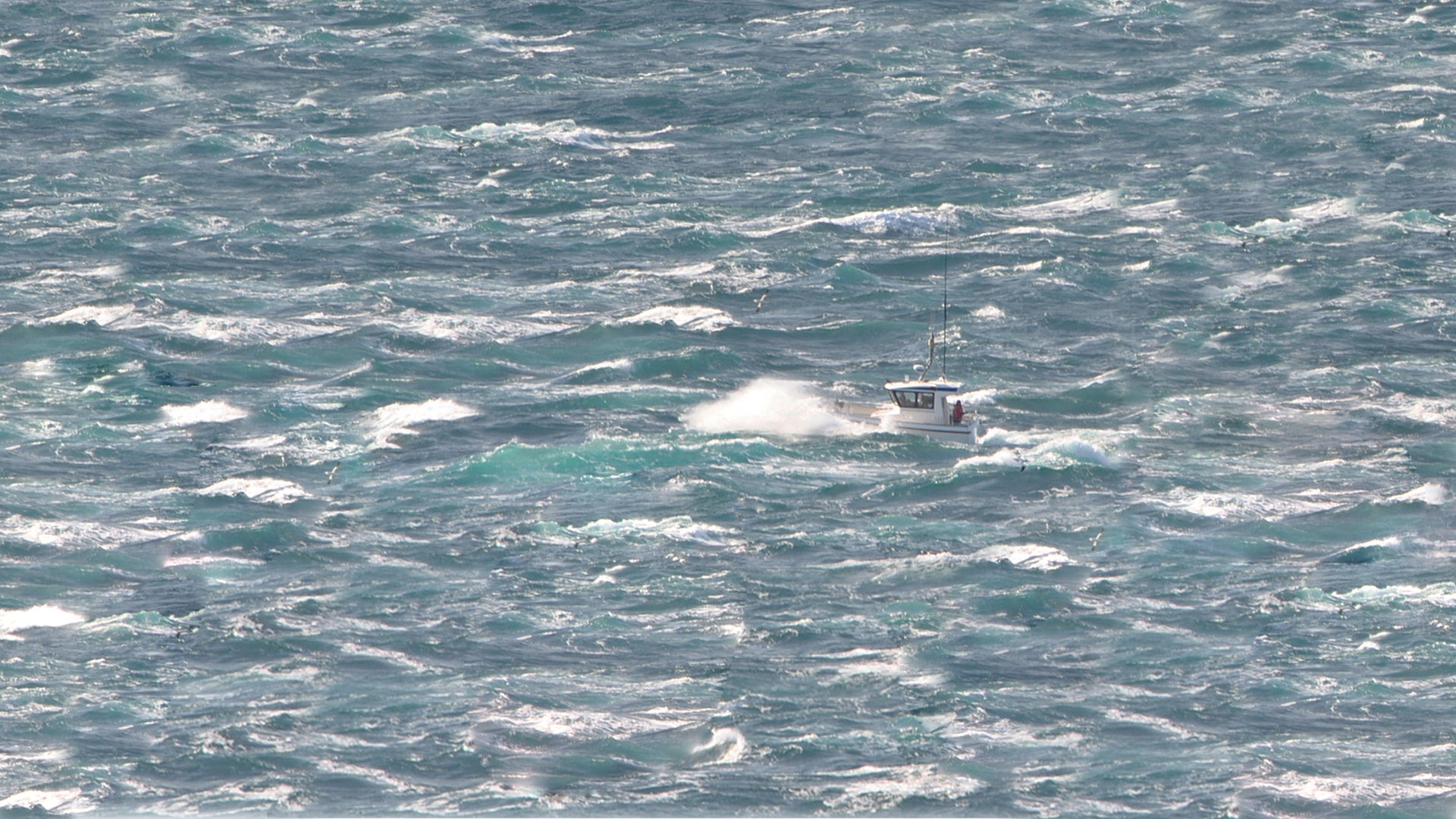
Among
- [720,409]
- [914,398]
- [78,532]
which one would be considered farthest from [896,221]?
[78,532]

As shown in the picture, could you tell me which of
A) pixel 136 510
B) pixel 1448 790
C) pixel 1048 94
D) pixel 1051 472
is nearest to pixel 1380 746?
pixel 1448 790

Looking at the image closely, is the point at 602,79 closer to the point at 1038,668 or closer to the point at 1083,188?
the point at 1083,188

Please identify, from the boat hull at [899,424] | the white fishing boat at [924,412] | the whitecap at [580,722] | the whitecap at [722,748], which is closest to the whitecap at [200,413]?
the boat hull at [899,424]

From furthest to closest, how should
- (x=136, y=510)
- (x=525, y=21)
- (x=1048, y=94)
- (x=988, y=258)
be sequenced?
1. (x=525, y=21)
2. (x=1048, y=94)
3. (x=988, y=258)
4. (x=136, y=510)

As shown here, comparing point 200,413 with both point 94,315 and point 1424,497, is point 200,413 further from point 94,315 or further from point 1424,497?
point 1424,497

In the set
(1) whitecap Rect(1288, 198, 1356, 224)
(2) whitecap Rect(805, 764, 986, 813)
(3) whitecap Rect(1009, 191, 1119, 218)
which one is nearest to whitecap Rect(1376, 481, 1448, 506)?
(2) whitecap Rect(805, 764, 986, 813)

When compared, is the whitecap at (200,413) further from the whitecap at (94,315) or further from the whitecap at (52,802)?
the whitecap at (52,802)
